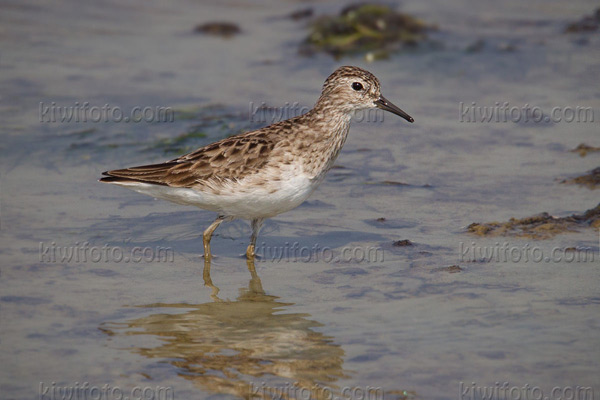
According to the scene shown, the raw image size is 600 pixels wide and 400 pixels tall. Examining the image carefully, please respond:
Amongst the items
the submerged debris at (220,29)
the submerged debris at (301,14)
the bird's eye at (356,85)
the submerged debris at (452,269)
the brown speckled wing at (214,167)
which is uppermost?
the submerged debris at (301,14)

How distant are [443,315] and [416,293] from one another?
609 millimetres

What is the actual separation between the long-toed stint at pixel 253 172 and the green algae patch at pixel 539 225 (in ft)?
7.06

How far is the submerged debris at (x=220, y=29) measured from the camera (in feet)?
62.5

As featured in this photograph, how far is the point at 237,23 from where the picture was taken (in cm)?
1983

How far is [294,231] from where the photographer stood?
11195 mm

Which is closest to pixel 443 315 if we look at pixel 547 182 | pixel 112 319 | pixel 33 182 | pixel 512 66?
pixel 112 319

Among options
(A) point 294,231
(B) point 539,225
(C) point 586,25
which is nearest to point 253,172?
(A) point 294,231

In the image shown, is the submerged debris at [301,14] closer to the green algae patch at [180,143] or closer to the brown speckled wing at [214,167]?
the green algae patch at [180,143]

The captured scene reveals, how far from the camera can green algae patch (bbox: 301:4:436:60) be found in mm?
18016

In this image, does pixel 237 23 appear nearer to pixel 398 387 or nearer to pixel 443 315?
pixel 443 315

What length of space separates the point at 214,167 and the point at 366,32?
365 inches

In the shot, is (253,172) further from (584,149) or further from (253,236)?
(584,149)

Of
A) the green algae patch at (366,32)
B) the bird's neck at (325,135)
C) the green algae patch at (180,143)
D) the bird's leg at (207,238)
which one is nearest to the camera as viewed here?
the bird's neck at (325,135)

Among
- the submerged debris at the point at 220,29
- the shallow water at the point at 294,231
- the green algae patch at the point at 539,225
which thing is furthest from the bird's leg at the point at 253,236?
the submerged debris at the point at 220,29
